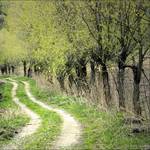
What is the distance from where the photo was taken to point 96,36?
2895cm

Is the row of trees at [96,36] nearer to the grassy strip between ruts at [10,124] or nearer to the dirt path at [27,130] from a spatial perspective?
the dirt path at [27,130]

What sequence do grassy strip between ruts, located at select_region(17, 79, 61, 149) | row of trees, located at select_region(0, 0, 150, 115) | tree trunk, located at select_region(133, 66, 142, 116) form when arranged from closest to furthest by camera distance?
grassy strip between ruts, located at select_region(17, 79, 61, 149) < row of trees, located at select_region(0, 0, 150, 115) < tree trunk, located at select_region(133, 66, 142, 116)

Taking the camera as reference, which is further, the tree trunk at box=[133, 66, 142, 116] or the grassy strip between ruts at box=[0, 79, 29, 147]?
the tree trunk at box=[133, 66, 142, 116]

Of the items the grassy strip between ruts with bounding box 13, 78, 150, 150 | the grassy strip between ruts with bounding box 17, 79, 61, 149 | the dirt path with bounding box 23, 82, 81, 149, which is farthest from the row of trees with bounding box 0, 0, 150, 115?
the grassy strip between ruts with bounding box 17, 79, 61, 149

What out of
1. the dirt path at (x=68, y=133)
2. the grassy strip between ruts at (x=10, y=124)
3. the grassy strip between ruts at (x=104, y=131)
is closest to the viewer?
the grassy strip between ruts at (x=104, y=131)

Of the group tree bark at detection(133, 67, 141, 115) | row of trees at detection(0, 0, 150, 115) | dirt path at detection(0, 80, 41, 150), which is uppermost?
row of trees at detection(0, 0, 150, 115)

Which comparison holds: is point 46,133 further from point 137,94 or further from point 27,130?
point 137,94

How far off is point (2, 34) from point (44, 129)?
58.2 metres

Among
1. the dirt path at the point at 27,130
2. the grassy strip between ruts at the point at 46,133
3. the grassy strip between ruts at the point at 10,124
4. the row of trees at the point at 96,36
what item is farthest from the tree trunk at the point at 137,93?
the grassy strip between ruts at the point at 10,124

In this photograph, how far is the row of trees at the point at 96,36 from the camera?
1011 inches

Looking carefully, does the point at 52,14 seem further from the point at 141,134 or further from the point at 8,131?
the point at 141,134

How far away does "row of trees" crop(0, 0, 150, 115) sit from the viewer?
84.2 ft

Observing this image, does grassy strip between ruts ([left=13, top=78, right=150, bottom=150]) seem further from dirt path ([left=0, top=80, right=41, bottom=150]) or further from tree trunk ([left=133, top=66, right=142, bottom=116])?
dirt path ([left=0, top=80, right=41, bottom=150])

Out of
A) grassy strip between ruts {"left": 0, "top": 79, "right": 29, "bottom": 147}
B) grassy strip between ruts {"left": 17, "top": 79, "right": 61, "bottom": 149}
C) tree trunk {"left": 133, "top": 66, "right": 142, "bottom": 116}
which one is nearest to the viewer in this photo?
grassy strip between ruts {"left": 17, "top": 79, "right": 61, "bottom": 149}
